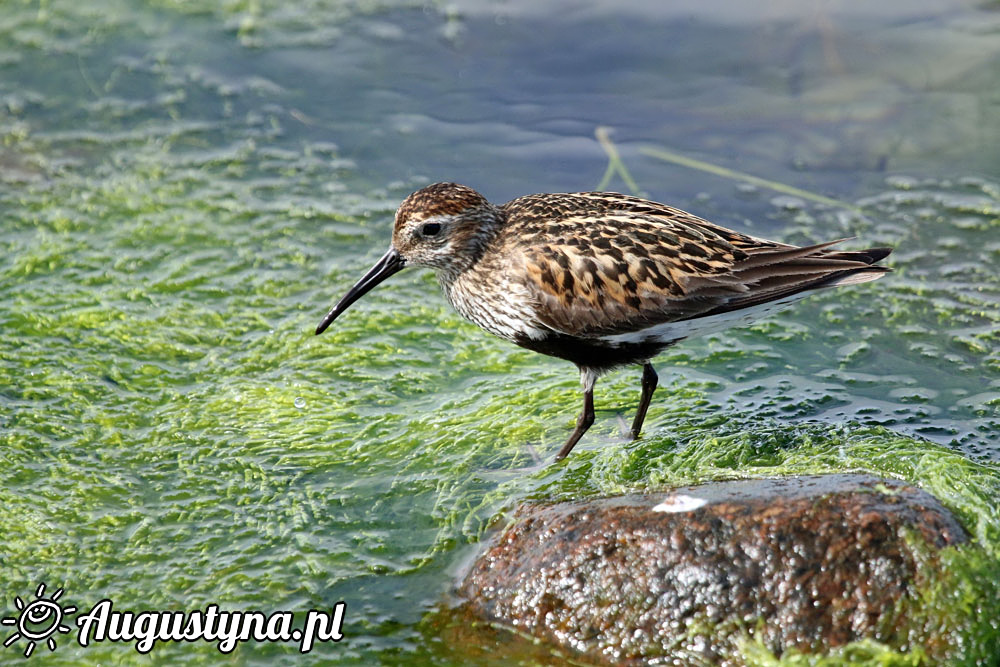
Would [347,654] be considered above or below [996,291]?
below

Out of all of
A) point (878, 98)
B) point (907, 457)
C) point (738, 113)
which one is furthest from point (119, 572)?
point (878, 98)

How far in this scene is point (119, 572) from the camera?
4910 mm

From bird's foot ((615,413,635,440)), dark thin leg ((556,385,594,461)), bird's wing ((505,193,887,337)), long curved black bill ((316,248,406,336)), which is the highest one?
bird's wing ((505,193,887,337))

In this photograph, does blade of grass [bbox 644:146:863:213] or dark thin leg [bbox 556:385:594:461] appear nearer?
dark thin leg [bbox 556:385:594:461]

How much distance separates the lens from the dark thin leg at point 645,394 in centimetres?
591

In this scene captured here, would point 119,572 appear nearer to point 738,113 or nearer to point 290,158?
point 290,158

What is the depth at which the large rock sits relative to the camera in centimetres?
409

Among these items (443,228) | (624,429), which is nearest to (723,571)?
(624,429)

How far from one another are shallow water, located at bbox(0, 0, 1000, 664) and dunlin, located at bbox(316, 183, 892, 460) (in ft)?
2.04

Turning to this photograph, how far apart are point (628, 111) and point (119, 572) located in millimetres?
5731

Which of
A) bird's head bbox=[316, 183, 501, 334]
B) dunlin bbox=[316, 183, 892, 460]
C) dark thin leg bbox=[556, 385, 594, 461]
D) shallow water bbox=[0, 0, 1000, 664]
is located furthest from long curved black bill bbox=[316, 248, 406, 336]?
dark thin leg bbox=[556, 385, 594, 461]

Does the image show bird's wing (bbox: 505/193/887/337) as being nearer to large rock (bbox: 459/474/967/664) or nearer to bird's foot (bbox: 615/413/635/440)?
bird's foot (bbox: 615/413/635/440)

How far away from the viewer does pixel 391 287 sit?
24.8 ft

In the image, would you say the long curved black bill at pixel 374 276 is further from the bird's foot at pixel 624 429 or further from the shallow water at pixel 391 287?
the bird's foot at pixel 624 429
